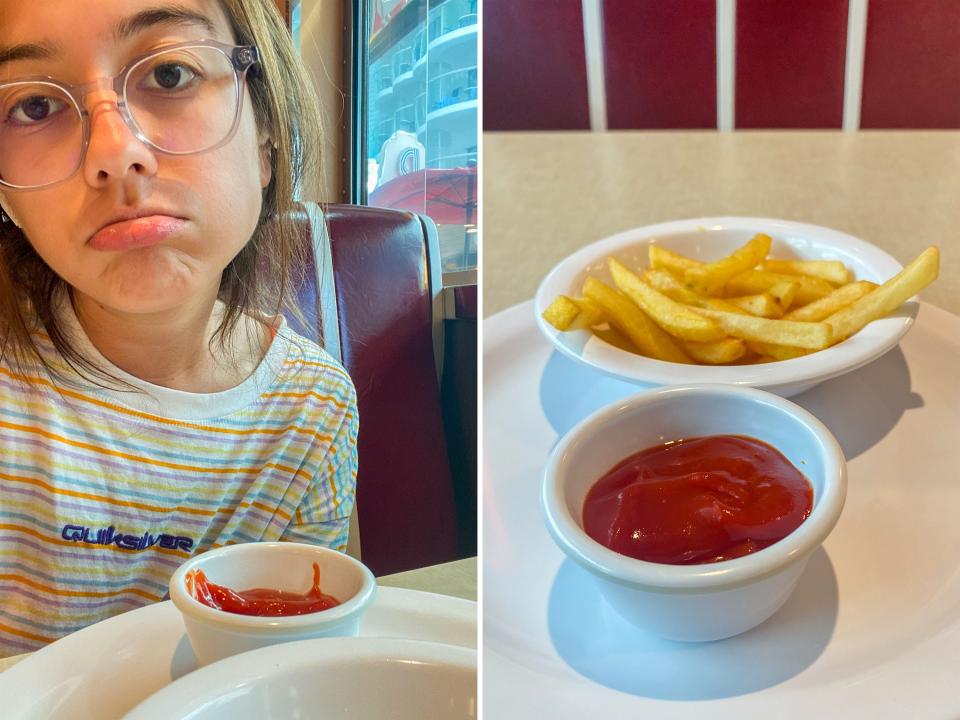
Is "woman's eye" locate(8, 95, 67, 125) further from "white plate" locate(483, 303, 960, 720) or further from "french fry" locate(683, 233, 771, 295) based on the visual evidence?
"french fry" locate(683, 233, 771, 295)

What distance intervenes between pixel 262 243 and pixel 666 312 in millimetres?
352

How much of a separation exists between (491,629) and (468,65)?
337mm

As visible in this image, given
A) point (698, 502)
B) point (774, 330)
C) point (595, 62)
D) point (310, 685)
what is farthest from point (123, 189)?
point (595, 62)

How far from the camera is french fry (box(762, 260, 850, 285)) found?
2.57 feet

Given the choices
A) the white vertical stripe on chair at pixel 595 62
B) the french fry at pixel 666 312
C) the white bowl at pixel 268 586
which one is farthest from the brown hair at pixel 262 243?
the white vertical stripe on chair at pixel 595 62

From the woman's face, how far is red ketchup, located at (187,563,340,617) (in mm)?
133

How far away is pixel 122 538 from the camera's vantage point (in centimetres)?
44

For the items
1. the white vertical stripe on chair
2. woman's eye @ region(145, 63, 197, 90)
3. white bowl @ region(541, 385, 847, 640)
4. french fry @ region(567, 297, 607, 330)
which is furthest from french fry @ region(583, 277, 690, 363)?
the white vertical stripe on chair

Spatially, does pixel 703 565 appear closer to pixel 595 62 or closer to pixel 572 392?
pixel 572 392

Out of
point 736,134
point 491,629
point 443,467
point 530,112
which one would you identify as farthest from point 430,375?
point 530,112

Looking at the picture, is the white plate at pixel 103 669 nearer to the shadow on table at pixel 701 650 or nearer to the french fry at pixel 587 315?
the shadow on table at pixel 701 650

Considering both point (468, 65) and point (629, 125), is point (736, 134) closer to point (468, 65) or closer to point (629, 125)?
point (629, 125)

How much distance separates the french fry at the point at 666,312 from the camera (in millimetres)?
687

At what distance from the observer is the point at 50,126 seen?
41 cm
